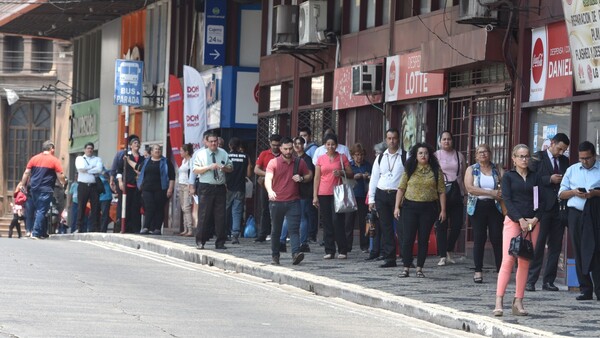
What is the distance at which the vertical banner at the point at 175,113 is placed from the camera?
3606cm

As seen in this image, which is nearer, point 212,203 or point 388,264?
point 388,264

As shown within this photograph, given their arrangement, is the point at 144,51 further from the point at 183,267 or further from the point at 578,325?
the point at 578,325

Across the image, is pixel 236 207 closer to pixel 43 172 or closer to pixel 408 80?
pixel 408 80

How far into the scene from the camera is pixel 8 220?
61531 mm

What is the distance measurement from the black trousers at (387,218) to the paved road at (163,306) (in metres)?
2.04

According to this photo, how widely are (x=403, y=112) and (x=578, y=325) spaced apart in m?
12.0

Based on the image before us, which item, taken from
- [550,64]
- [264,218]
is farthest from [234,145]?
[550,64]

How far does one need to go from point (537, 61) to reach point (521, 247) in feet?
21.7

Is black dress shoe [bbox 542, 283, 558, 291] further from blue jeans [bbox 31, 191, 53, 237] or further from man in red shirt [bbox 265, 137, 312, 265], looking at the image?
blue jeans [bbox 31, 191, 53, 237]

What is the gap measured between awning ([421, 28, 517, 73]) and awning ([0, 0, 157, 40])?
1968 cm

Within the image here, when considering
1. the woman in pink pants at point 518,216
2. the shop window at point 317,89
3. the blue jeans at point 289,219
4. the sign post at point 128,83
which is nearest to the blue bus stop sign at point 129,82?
the sign post at point 128,83

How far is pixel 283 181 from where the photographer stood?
21.6 m

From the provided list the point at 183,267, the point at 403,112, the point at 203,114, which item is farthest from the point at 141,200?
the point at 183,267

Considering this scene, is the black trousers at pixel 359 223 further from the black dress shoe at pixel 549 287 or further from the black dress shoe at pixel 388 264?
the black dress shoe at pixel 549 287
